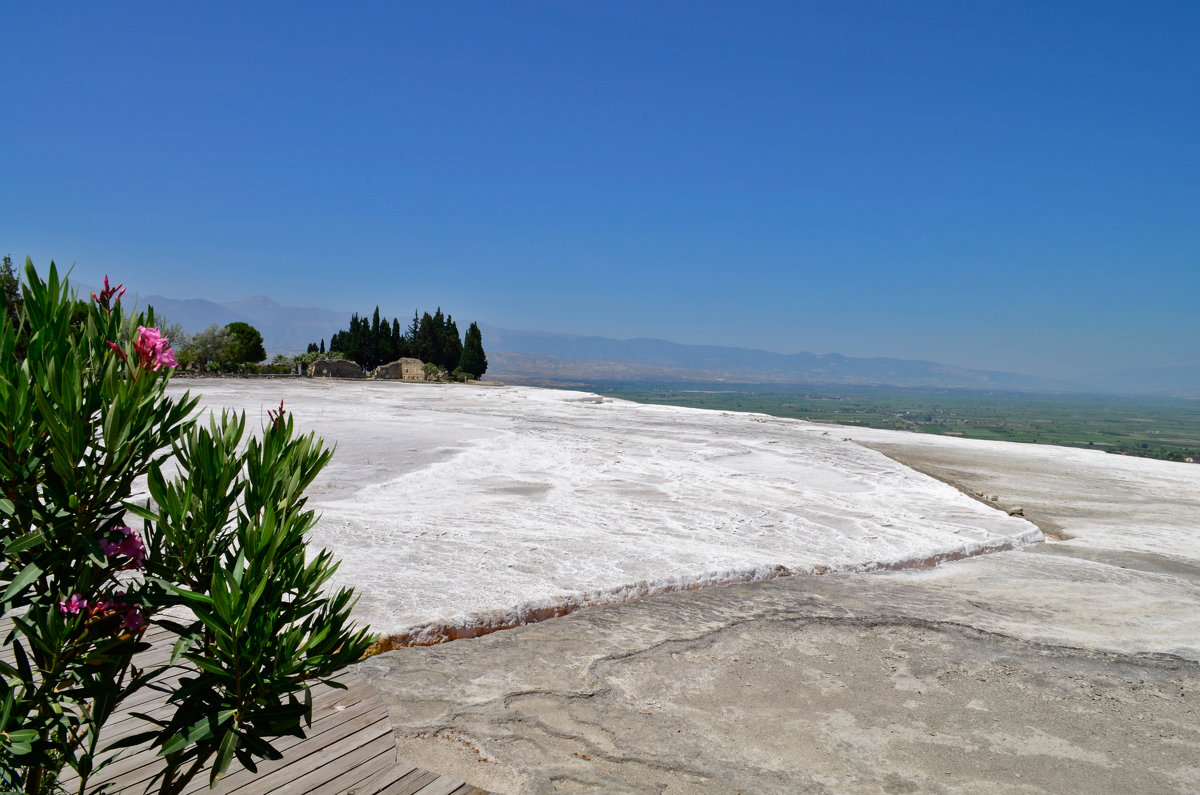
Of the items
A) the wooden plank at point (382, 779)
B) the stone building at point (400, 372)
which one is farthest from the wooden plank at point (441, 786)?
the stone building at point (400, 372)

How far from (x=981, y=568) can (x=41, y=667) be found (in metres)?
7.65

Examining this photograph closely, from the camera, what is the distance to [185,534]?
185 centimetres

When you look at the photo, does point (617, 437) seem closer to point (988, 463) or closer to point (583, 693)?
point (988, 463)

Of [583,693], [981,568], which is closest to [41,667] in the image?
[583,693]

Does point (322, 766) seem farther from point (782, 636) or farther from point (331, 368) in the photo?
point (331, 368)

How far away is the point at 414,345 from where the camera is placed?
5581cm

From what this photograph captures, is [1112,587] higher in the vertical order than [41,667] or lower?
lower

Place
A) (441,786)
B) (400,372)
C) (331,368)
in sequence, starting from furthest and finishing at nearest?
(400,372)
(331,368)
(441,786)

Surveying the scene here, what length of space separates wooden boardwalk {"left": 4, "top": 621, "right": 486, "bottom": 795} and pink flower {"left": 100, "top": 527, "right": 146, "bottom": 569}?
44.3 inches

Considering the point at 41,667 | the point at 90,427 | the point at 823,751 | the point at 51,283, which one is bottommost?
the point at 823,751

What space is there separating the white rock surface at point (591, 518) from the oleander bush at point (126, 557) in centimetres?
167

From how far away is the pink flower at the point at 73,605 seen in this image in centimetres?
182

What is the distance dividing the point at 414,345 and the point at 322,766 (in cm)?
5490

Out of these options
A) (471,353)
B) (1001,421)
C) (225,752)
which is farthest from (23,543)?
(1001,421)
